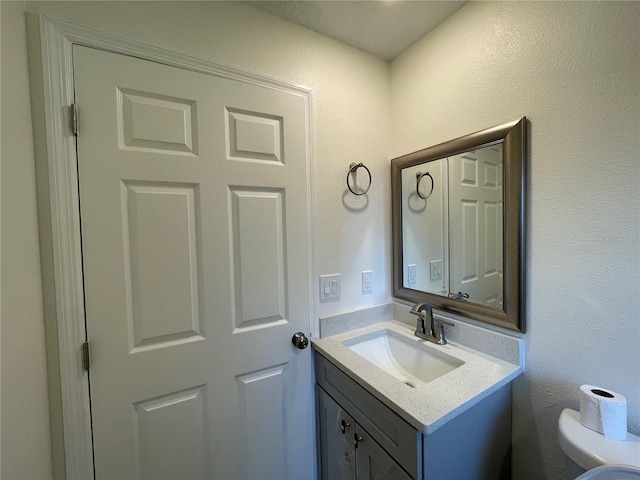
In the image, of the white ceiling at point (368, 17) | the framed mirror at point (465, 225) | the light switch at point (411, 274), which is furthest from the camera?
the light switch at point (411, 274)

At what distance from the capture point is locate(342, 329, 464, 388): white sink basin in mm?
1157

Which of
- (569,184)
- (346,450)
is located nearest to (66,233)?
(346,450)

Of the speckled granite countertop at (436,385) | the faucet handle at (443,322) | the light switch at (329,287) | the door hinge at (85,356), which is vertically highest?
the light switch at (329,287)

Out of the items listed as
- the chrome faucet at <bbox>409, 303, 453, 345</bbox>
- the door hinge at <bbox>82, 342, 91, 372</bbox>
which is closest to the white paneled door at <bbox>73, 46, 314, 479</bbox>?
the door hinge at <bbox>82, 342, 91, 372</bbox>

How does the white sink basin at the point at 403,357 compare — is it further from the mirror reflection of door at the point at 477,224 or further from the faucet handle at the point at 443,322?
the mirror reflection of door at the point at 477,224

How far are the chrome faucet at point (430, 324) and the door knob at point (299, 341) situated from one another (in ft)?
1.73

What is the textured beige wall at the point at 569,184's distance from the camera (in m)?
0.77

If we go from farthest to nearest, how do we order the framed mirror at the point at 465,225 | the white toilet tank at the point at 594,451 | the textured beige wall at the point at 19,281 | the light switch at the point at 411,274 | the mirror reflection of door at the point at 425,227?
the light switch at the point at 411,274 < the mirror reflection of door at the point at 425,227 < the framed mirror at the point at 465,225 < the textured beige wall at the point at 19,281 < the white toilet tank at the point at 594,451

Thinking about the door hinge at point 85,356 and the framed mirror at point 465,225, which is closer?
the door hinge at point 85,356

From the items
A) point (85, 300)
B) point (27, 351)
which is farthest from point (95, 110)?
point (27, 351)

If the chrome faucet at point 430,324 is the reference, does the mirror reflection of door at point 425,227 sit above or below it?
above

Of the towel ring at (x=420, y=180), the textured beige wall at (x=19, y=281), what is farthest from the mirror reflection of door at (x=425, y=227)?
the textured beige wall at (x=19, y=281)

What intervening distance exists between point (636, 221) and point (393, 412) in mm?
925

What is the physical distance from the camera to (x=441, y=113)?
4.11 feet
